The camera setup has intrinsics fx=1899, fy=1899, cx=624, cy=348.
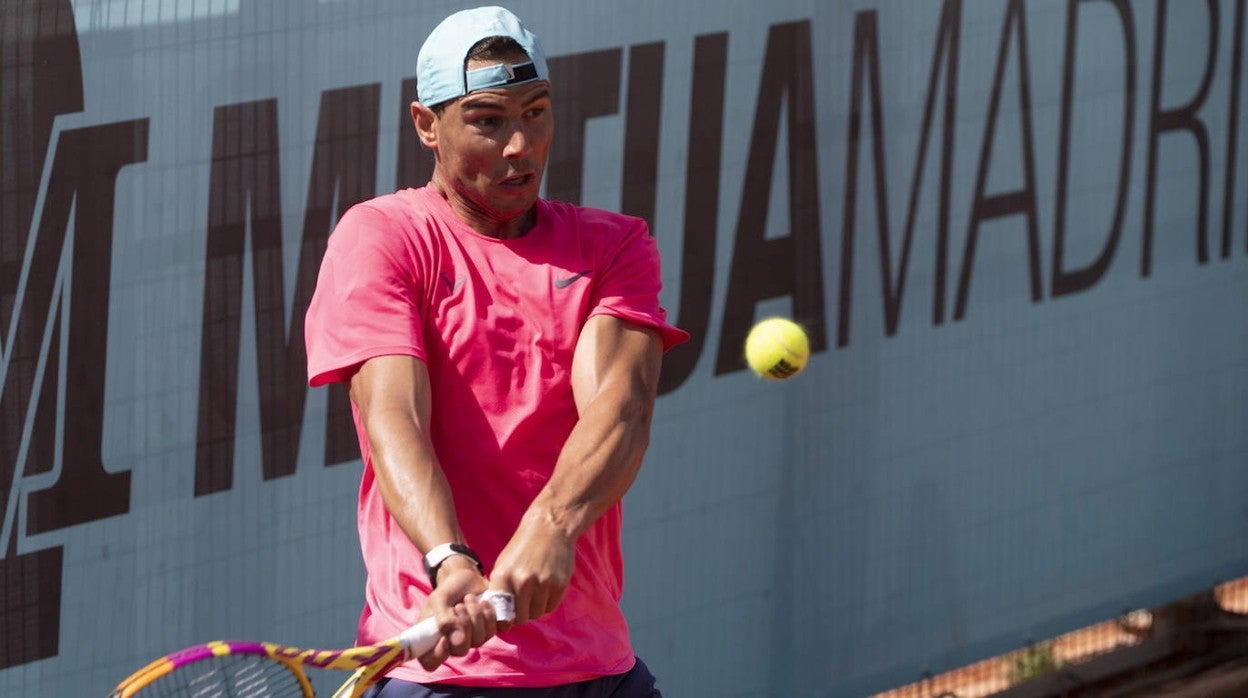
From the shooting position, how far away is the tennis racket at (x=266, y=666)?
7.29 feet

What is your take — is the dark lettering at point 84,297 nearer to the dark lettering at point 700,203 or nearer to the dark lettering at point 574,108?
the dark lettering at point 574,108

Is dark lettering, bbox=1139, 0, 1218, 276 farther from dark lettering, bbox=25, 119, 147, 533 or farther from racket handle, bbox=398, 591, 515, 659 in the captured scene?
racket handle, bbox=398, 591, 515, 659

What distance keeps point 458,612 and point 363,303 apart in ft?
1.50

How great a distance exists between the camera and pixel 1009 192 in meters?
5.00

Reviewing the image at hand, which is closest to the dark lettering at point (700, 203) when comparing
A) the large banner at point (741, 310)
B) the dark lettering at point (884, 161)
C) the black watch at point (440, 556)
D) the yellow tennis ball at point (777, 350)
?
the large banner at point (741, 310)

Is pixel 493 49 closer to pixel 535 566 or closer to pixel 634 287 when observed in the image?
Answer: pixel 634 287

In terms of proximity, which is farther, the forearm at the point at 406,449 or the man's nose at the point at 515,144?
the man's nose at the point at 515,144

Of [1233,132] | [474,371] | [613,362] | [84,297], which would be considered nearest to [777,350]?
[84,297]

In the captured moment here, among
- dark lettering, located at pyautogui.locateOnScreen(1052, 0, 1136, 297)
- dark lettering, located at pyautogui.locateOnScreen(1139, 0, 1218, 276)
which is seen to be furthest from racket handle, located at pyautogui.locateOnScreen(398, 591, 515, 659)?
dark lettering, located at pyautogui.locateOnScreen(1139, 0, 1218, 276)

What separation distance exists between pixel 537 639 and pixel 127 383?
47.7 inches

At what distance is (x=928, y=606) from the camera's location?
A: 4973mm

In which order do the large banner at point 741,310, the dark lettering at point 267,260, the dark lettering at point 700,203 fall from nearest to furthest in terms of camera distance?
the large banner at point 741,310 < the dark lettering at point 267,260 < the dark lettering at point 700,203

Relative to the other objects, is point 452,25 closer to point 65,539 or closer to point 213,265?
point 213,265

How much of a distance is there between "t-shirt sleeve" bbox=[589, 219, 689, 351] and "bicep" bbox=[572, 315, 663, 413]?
0.02m
